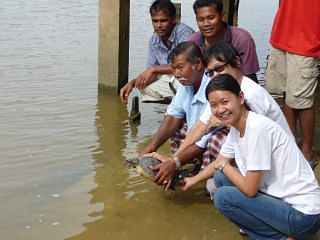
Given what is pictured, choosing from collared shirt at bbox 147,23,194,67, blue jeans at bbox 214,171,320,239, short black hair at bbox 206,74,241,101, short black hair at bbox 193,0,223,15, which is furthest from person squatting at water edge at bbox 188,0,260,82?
blue jeans at bbox 214,171,320,239

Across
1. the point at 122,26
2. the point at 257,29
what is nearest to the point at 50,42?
the point at 122,26

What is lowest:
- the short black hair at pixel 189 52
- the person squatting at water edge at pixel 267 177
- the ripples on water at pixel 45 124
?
the ripples on water at pixel 45 124

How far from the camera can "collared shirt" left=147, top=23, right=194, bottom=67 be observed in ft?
16.1

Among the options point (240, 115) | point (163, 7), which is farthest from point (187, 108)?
point (163, 7)

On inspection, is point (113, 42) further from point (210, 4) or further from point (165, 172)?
point (165, 172)

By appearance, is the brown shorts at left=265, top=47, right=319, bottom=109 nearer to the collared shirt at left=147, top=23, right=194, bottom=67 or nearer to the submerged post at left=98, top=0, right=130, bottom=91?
the collared shirt at left=147, top=23, right=194, bottom=67

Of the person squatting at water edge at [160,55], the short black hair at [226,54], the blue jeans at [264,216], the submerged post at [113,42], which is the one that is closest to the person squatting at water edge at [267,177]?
the blue jeans at [264,216]

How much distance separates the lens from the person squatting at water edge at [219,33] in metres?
4.08

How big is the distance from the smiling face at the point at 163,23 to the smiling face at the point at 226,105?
212cm

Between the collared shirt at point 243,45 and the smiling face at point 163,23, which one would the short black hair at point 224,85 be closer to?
the collared shirt at point 243,45

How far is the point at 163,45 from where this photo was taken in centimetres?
507

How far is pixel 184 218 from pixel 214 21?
1.53 meters

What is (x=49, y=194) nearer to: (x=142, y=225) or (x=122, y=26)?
(x=142, y=225)

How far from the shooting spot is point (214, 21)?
4.08 meters
